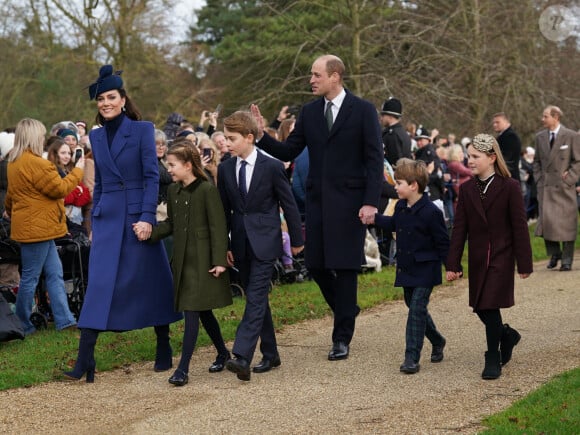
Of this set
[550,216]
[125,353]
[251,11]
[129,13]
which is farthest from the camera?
[251,11]

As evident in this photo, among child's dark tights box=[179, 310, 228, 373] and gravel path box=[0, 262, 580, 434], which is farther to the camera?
child's dark tights box=[179, 310, 228, 373]

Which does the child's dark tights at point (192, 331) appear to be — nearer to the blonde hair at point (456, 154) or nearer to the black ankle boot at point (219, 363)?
the black ankle boot at point (219, 363)

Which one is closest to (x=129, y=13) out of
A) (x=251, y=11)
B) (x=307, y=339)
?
(x=251, y=11)

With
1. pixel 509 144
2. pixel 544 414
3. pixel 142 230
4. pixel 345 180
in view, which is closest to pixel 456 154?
pixel 509 144

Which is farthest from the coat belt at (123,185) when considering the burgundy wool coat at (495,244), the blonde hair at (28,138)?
the burgundy wool coat at (495,244)

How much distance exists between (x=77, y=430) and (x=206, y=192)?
2.03m

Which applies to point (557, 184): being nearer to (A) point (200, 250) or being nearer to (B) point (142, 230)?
(A) point (200, 250)

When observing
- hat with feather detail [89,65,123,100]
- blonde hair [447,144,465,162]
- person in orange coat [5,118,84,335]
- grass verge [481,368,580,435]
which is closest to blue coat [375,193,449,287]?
grass verge [481,368,580,435]

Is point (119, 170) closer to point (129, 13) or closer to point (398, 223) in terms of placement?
point (398, 223)

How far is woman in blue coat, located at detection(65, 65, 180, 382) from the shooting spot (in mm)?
7289

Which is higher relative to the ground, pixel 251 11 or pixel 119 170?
pixel 251 11

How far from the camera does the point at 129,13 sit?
1033 inches

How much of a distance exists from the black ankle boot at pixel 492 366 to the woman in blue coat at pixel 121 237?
A: 2.28m

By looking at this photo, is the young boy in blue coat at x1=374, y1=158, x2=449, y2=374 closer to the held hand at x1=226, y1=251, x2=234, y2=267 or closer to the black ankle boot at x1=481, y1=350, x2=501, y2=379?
the black ankle boot at x1=481, y1=350, x2=501, y2=379
